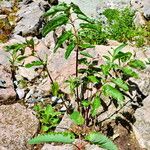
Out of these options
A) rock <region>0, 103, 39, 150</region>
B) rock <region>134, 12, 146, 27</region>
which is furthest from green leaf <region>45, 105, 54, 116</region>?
rock <region>134, 12, 146, 27</region>

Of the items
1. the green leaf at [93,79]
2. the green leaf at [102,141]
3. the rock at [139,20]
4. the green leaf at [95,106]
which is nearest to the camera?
the green leaf at [102,141]

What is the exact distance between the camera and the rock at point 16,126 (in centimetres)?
677

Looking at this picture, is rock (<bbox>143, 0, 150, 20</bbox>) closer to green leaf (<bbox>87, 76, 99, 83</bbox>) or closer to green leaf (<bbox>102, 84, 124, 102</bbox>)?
green leaf (<bbox>87, 76, 99, 83</bbox>)

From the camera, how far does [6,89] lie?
8281mm

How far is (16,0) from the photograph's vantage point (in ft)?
47.0

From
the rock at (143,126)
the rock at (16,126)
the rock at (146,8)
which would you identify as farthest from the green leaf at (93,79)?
the rock at (146,8)

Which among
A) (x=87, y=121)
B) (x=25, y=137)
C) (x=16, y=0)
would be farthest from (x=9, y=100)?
(x=16, y=0)

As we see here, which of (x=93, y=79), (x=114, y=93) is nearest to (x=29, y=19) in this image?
(x=93, y=79)

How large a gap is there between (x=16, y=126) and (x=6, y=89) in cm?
134

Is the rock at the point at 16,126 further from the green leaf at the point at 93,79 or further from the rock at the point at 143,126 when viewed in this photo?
the rock at the point at 143,126

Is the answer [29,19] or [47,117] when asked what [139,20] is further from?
[47,117]

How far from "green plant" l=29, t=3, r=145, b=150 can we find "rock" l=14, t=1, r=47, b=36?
13.3 feet

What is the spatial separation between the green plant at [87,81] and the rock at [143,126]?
0.39 m

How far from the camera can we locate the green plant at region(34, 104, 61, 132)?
24.1ft
